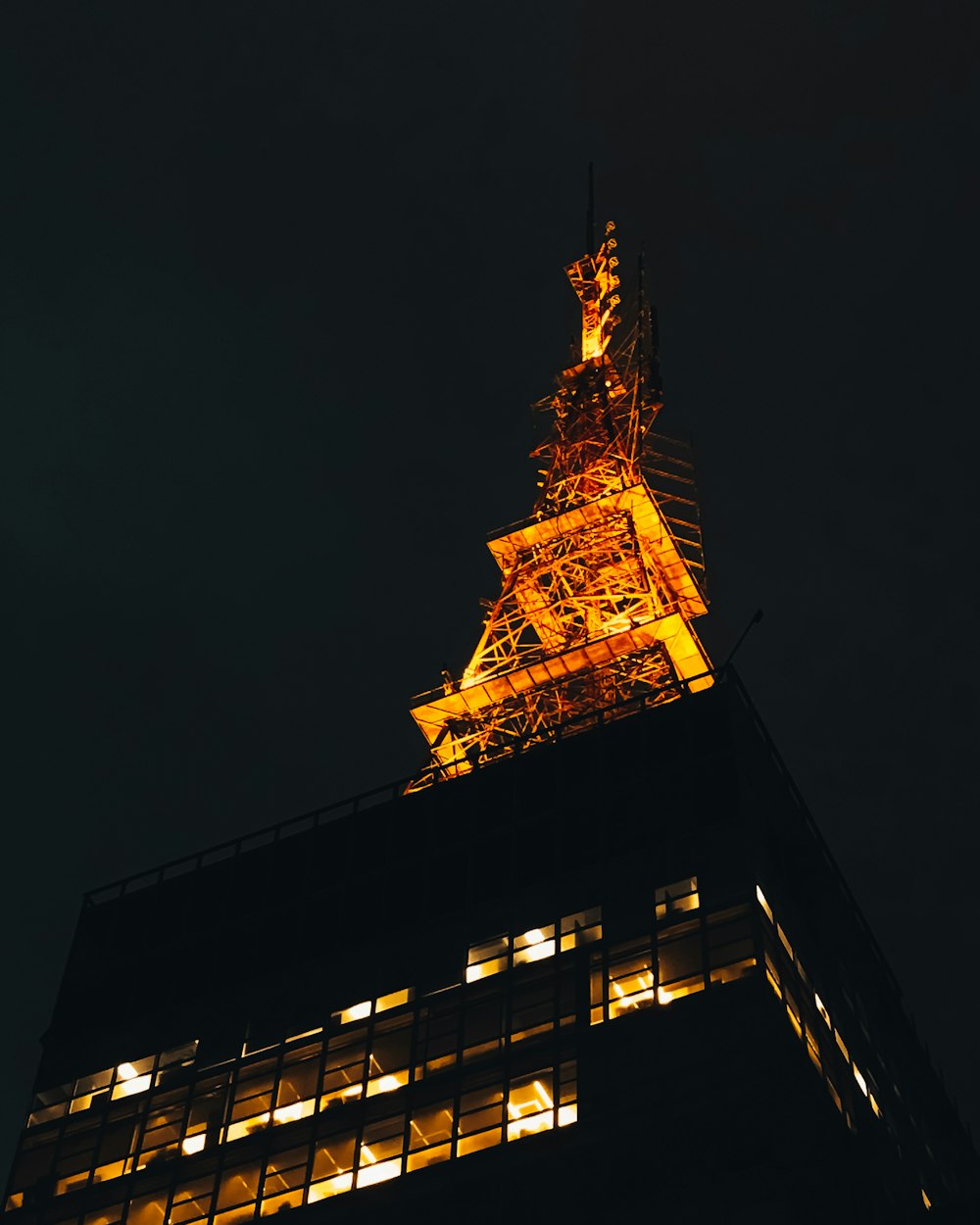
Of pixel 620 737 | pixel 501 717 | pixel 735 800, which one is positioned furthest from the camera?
pixel 501 717

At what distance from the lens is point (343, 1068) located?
90812 millimetres

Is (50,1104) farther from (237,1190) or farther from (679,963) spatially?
(679,963)

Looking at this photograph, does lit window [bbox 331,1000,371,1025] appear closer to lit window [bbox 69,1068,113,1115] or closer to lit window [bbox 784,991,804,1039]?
lit window [bbox 69,1068,113,1115]

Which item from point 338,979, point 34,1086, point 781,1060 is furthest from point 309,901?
point 781,1060

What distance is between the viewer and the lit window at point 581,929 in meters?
90.3

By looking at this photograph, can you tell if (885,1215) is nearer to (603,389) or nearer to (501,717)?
(501,717)

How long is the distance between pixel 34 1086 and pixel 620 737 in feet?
97.9

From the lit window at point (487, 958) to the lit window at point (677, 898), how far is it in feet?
22.5

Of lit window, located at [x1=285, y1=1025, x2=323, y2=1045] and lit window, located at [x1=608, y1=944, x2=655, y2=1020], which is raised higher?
lit window, located at [x1=285, y1=1025, x2=323, y2=1045]

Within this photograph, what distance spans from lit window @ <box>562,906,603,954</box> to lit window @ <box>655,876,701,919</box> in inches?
101

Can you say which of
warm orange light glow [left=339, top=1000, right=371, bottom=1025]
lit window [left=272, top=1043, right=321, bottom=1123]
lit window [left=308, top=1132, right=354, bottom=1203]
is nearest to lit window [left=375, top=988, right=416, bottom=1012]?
warm orange light glow [left=339, top=1000, right=371, bottom=1025]

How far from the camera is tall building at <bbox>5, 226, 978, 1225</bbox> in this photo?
82.2 meters

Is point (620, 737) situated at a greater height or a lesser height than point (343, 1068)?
greater

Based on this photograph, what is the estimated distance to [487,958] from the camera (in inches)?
3637
